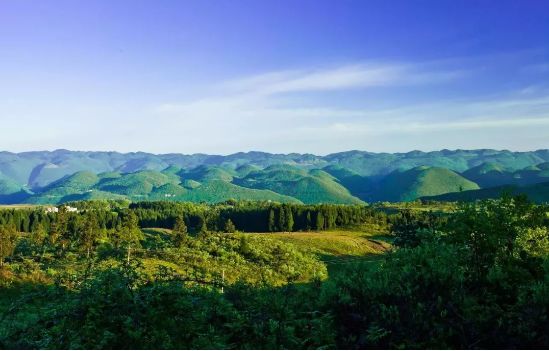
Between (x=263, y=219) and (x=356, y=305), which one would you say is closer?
(x=356, y=305)

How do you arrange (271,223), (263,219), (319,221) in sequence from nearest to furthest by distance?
1. (319,221)
2. (271,223)
3. (263,219)

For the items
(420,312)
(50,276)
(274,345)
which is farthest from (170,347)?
(50,276)

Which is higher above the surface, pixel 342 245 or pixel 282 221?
pixel 282 221

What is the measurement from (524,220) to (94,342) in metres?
15.9

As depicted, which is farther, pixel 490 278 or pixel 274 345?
pixel 490 278

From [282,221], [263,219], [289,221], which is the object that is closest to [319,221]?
[289,221]

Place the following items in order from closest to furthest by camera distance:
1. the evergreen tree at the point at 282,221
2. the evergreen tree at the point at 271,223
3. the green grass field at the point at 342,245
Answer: the green grass field at the point at 342,245 → the evergreen tree at the point at 282,221 → the evergreen tree at the point at 271,223

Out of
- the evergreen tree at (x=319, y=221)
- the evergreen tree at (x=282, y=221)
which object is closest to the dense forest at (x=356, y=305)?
the evergreen tree at (x=319, y=221)

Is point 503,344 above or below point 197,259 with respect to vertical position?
above

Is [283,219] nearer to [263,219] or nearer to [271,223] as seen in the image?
[271,223]

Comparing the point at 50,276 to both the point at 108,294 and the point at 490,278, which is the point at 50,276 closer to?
the point at 108,294

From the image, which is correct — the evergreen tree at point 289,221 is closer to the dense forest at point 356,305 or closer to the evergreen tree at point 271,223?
the evergreen tree at point 271,223

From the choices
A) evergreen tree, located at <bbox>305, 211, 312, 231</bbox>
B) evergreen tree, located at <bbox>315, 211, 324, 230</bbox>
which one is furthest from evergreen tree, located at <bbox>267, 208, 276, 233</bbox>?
evergreen tree, located at <bbox>315, 211, 324, 230</bbox>

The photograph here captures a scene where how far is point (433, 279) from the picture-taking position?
14.5m
